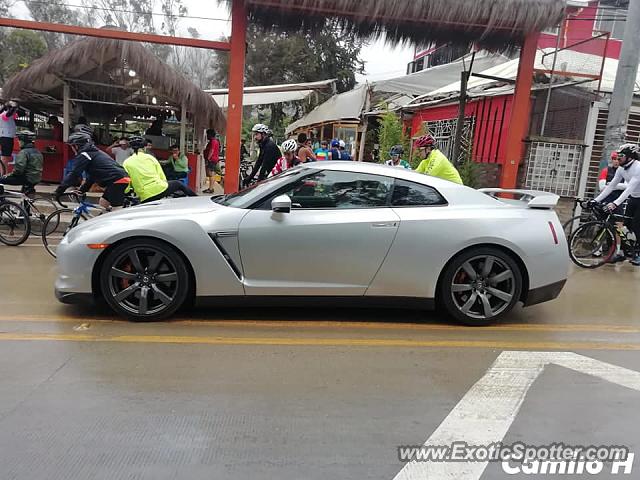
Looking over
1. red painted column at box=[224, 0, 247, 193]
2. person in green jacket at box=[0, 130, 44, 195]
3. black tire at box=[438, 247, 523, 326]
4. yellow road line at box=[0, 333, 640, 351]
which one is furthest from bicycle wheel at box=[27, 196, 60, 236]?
black tire at box=[438, 247, 523, 326]

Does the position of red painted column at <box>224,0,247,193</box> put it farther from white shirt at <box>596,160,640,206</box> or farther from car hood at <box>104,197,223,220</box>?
white shirt at <box>596,160,640,206</box>

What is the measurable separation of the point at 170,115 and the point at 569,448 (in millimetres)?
14867

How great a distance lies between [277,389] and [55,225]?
18.0 ft

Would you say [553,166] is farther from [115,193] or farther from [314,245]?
[115,193]

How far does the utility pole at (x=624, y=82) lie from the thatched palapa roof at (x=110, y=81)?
8.70 m

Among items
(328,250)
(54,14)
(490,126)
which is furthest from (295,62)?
(328,250)

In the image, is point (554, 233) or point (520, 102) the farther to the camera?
point (520, 102)

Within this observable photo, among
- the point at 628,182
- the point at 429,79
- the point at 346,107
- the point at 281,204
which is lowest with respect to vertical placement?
the point at 281,204

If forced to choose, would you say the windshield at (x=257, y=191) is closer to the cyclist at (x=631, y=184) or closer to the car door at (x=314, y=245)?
the car door at (x=314, y=245)

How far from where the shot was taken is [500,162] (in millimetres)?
12305

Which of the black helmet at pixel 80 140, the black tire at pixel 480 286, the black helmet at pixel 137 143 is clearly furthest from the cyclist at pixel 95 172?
the black tire at pixel 480 286

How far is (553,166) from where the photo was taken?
11.2 metres

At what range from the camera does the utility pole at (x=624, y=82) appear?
8883mm

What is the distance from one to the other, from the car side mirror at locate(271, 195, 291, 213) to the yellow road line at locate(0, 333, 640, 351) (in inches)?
42.3
